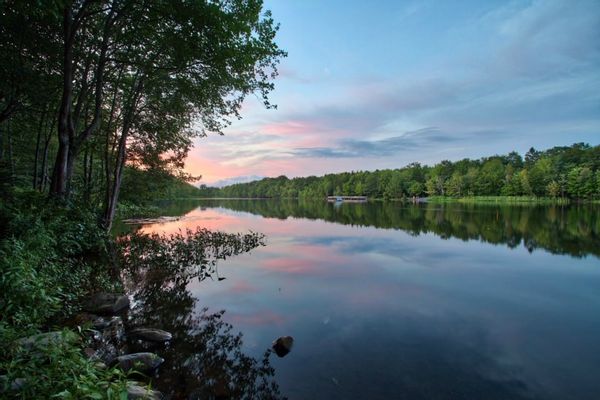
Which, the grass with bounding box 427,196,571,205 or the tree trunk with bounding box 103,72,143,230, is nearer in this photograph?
the tree trunk with bounding box 103,72,143,230

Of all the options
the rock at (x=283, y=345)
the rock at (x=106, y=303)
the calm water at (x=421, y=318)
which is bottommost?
the calm water at (x=421, y=318)

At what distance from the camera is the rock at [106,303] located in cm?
794

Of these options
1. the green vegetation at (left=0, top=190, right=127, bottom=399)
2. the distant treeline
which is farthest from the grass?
the green vegetation at (left=0, top=190, right=127, bottom=399)

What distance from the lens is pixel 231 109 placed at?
14.5 metres

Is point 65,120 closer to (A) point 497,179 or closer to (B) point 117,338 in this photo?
(B) point 117,338

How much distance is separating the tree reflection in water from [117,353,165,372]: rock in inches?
7.1

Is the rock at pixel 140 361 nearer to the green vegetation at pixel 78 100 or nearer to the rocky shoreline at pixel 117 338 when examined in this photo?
the rocky shoreline at pixel 117 338

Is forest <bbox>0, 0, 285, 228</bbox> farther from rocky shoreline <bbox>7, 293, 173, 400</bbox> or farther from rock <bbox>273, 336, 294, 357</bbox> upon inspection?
Answer: rock <bbox>273, 336, 294, 357</bbox>

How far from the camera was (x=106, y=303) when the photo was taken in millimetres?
8188

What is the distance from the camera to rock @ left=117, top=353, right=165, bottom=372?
5617 millimetres

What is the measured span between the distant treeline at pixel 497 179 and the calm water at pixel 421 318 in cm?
7818

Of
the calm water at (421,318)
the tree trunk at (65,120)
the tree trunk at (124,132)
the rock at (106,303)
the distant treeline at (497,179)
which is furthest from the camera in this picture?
the distant treeline at (497,179)

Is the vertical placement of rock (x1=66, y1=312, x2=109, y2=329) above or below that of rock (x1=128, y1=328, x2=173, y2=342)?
above

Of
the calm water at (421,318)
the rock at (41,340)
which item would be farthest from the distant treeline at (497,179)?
the rock at (41,340)
